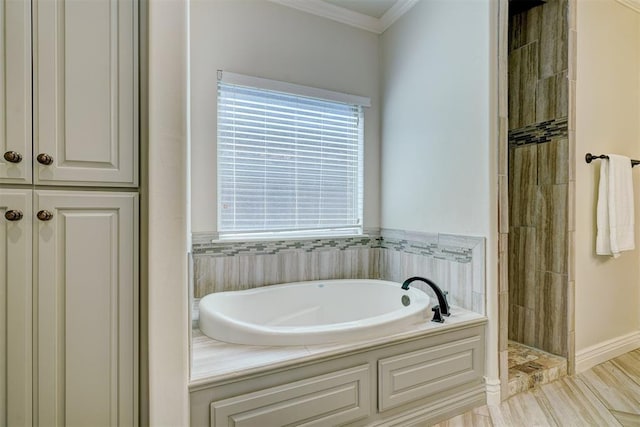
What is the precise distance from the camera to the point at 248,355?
56.5 inches

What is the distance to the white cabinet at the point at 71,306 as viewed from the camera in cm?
99

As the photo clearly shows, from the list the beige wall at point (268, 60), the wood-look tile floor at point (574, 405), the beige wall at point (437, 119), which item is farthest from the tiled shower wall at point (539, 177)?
the beige wall at point (268, 60)

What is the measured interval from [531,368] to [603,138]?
5.70 ft

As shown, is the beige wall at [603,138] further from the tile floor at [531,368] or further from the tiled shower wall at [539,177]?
the tile floor at [531,368]

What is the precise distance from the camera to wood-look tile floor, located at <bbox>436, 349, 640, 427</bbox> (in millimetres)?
1769

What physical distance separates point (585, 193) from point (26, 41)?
3114 mm

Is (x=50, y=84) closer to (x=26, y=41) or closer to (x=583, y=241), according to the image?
(x=26, y=41)

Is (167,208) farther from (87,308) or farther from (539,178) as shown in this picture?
(539,178)

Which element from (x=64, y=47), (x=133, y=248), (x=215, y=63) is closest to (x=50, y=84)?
(x=64, y=47)

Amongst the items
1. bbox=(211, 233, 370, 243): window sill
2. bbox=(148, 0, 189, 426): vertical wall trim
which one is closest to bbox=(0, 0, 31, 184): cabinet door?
bbox=(148, 0, 189, 426): vertical wall trim

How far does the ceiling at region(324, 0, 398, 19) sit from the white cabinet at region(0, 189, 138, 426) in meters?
2.40

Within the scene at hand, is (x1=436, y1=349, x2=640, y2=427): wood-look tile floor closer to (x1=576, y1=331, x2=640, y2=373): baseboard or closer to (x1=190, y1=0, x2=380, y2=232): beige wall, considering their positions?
(x1=576, y1=331, x2=640, y2=373): baseboard

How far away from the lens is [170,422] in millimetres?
1139

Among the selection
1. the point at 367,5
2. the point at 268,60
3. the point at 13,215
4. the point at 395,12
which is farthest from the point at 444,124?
the point at 13,215
